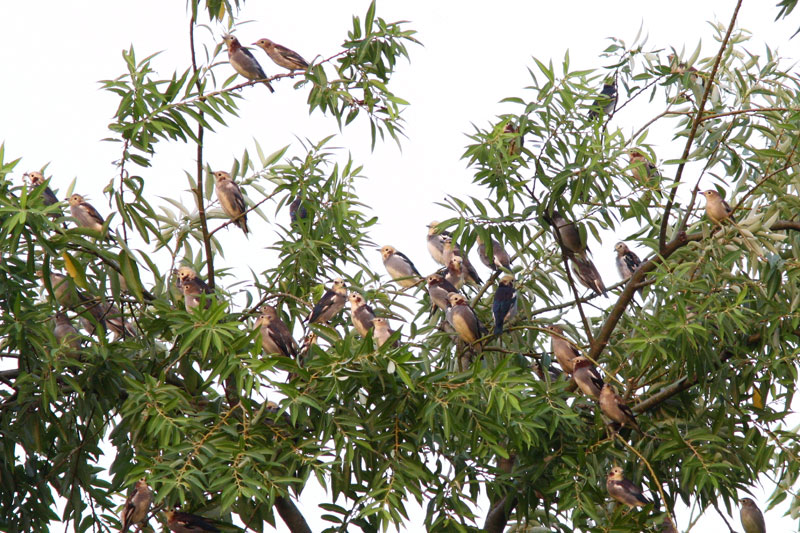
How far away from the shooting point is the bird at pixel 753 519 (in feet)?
21.1

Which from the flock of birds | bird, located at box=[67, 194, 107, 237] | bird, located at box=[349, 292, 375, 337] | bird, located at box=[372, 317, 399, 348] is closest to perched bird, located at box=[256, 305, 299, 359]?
the flock of birds

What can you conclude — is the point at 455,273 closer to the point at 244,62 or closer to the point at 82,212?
the point at 244,62

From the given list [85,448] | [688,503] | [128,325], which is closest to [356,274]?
[128,325]

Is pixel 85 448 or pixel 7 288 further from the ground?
pixel 7 288

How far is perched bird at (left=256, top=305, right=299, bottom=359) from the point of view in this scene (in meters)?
6.21

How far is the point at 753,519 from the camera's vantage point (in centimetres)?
647

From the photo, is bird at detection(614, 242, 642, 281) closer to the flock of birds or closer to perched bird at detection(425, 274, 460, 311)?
the flock of birds

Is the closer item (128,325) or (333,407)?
(333,407)

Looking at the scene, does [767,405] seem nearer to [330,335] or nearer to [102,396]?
[330,335]

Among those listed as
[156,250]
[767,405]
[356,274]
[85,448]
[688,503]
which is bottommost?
[688,503]

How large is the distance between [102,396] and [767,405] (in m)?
4.06

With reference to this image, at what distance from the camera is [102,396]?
548 centimetres

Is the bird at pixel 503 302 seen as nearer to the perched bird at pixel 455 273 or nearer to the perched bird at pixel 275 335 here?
the perched bird at pixel 455 273

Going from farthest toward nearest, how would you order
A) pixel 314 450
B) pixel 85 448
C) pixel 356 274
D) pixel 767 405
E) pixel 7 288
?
1. pixel 356 274
2. pixel 767 405
3. pixel 85 448
4. pixel 7 288
5. pixel 314 450
